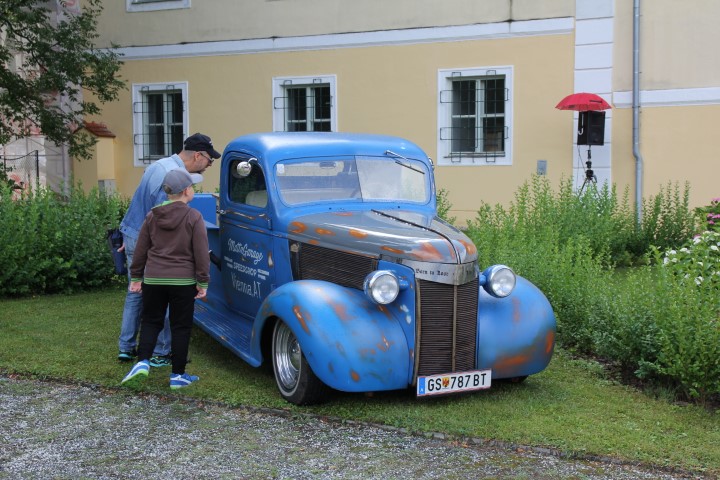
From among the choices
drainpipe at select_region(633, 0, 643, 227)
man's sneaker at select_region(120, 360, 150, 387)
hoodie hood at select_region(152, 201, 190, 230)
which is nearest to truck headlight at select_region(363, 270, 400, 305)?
hoodie hood at select_region(152, 201, 190, 230)

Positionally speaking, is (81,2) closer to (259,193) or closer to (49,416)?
(259,193)

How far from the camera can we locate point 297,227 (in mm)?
6383

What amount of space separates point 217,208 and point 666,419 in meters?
3.99

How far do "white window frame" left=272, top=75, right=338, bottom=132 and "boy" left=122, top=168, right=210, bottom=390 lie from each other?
37.5 ft

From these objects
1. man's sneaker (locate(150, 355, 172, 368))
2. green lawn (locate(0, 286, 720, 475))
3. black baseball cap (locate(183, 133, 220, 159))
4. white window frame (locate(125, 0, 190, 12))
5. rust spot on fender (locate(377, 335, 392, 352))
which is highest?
white window frame (locate(125, 0, 190, 12))

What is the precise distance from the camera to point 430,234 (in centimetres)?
577

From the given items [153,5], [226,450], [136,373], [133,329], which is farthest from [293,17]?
[226,450]

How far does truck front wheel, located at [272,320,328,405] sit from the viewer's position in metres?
5.64

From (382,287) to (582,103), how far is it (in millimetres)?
10002

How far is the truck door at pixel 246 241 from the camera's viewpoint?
6742 mm

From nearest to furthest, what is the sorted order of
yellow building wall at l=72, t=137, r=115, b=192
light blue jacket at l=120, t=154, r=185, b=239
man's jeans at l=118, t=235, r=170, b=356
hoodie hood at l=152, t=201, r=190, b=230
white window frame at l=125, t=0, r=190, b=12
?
hoodie hood at l=152, t=201, r=190, b=230 < light blue jacket at l=120, t=154, r=185, b=239 < man's jeans at l=118, t=235, r=170, b=356 < white window frame at l=125, t=0, r=190, b=12 < yellow building wall at l=72, t=137, r=115, b=192

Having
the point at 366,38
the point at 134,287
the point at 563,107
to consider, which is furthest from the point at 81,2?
the point at 134,287

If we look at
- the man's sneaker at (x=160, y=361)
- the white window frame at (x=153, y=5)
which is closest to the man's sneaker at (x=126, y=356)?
the man's sneaker at (x=160, y=361)

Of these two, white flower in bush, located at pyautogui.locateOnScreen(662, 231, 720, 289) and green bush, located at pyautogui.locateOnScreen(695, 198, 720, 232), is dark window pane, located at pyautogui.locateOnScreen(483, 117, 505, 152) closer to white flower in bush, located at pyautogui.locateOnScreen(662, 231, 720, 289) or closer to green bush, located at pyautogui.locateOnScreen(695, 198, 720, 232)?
green bush, located at pyautogui.locateOnScreen(695, 198, 720, 232)
